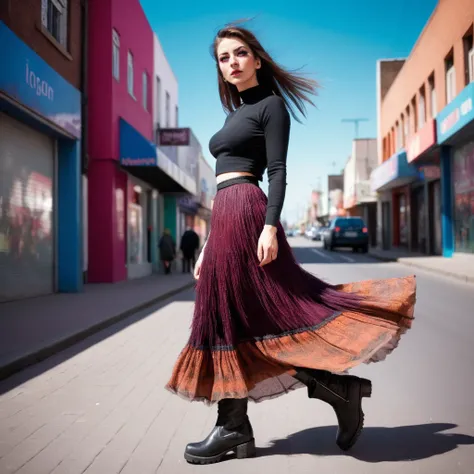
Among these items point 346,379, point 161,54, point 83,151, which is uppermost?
point 161,54

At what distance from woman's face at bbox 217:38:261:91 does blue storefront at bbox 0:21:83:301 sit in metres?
6.12

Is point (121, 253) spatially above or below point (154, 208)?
below

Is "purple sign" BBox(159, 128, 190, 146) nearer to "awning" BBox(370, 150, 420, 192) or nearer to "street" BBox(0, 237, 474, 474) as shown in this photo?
"awning" BBox(370, 150, 420, 192)

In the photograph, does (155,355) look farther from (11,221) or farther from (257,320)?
(11,221)

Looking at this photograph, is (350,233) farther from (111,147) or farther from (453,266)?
(111,147)

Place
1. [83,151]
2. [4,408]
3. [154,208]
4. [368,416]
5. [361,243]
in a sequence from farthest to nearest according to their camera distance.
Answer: [361,243] → [154,208] → [83,151] → [4,408] → [368,416]

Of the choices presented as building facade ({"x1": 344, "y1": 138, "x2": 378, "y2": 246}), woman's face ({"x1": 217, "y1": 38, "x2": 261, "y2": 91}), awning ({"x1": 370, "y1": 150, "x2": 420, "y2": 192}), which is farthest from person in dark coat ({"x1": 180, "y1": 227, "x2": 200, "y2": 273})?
building facade ({"x1": 344, "y1": 138, "x2": 378, "y2": 246})

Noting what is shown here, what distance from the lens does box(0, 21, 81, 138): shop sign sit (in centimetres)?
812

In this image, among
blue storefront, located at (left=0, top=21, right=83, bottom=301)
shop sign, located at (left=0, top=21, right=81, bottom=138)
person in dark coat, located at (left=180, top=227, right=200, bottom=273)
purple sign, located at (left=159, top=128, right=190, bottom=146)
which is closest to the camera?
shop sign, located at (left=0, top=21, right=81, bottom=138)

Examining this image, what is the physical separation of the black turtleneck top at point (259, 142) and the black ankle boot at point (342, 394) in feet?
2.34

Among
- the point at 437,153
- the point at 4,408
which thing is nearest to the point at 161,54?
the point at 437,153

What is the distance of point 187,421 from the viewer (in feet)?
10.8

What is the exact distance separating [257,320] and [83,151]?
1199cm

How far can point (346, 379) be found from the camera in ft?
8.61
